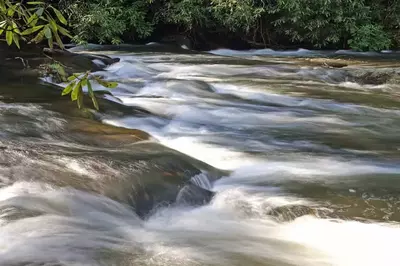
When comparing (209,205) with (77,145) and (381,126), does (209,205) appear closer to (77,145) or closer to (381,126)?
(77,145)

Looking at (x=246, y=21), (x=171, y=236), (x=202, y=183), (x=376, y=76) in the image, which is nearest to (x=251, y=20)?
(x=246, y=21)

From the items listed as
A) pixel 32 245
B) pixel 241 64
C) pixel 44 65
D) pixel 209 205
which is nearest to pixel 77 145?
pixel 209 205

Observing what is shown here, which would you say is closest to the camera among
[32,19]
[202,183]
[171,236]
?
[32,19]

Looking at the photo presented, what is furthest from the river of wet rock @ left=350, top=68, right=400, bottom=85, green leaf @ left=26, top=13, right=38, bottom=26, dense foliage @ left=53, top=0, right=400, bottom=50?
dense foliage @ left=53, top=0, right=400, bottom=50

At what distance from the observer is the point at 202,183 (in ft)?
12.3

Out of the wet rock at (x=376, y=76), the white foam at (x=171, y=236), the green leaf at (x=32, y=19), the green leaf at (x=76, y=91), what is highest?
the green leaf at (x=32, y=19)

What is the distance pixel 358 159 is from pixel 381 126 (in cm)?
150

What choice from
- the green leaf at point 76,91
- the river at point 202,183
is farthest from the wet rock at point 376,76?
the green leaf at point 76,91

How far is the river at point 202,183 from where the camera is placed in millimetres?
2615

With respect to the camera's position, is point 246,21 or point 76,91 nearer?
point 76,91

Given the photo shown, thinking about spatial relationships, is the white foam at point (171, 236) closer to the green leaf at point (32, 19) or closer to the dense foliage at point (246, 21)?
the green leaf at point (32, 19)

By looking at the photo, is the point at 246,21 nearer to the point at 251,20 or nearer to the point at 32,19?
the point at 251,20

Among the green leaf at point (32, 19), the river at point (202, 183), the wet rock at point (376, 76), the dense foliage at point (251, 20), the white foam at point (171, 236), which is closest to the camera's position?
the green leaf at point (32, 19)

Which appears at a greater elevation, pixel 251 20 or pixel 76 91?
pixel 76 91
